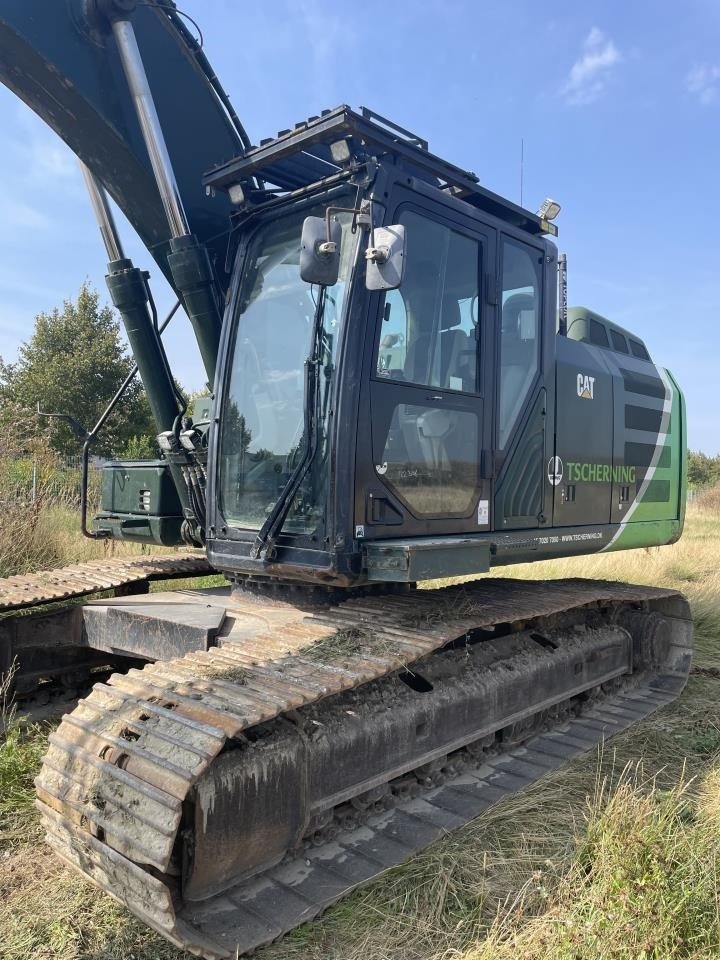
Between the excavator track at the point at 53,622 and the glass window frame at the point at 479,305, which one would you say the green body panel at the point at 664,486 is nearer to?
the glass window frame at the point at 479,305

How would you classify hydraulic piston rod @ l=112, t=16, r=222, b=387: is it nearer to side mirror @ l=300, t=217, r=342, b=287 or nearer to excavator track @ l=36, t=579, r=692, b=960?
side mirror @ l=300, t=217, r=342, b=287

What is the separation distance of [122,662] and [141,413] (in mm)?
17817

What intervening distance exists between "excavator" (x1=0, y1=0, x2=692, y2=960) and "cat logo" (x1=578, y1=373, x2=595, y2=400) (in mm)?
20

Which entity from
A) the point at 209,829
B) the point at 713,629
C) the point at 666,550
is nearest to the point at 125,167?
the point at 209,829

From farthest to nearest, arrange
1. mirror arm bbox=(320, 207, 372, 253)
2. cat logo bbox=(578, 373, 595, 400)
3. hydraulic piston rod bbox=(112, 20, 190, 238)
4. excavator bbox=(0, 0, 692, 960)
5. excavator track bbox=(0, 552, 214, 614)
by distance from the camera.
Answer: cat logo bbox=(578, 373, 595, 400)
excavator track bbox=(0, 552, 214, 614)
hydraulic piston rod bbox=(112, 20, 190, 238)
mirror arm bbox=(320, 207, 372, 253)
excavator bbox=(0, 0, 692, 960)

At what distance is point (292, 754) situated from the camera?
3027 millimetres

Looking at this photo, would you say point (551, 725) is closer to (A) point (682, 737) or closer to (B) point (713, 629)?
(A) point (682, 737)

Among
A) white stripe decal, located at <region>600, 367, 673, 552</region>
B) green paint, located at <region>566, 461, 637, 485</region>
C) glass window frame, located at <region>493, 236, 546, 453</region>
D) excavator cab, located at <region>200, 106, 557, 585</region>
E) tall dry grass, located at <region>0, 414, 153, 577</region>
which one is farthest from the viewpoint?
tall dry grass, located at <region>0, 414, 153, 577</region>

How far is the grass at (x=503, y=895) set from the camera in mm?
2510

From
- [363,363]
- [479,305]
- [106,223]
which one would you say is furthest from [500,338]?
[106,223]

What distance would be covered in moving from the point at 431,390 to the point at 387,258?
85cm

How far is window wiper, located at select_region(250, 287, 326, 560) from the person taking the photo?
140 inches

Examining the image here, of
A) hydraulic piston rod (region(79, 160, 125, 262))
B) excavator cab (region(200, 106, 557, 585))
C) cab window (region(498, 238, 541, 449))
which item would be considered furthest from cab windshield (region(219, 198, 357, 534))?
cab window (region(498, 238, 541, 449))

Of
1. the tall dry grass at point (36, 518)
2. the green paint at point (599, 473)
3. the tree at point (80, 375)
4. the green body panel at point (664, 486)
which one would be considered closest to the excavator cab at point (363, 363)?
the green paint at point (599, 473)
